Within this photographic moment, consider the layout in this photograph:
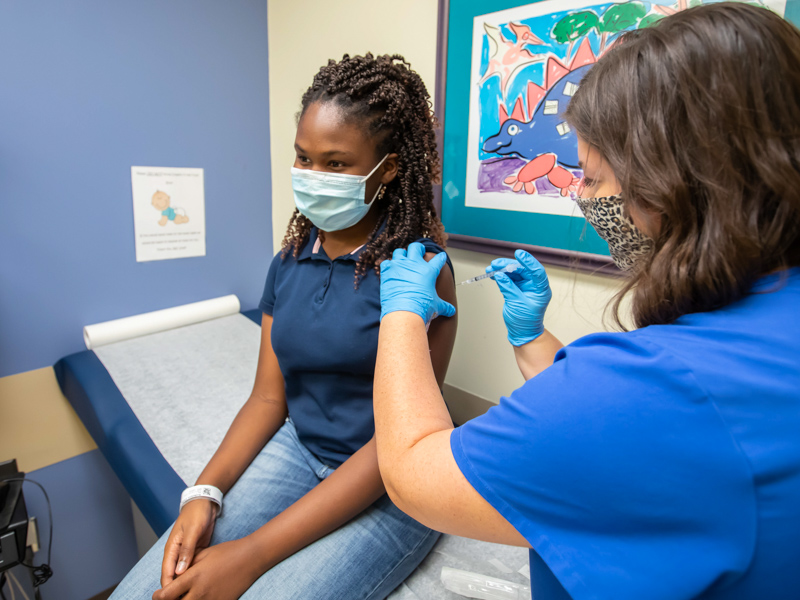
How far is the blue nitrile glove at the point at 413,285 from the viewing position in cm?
75

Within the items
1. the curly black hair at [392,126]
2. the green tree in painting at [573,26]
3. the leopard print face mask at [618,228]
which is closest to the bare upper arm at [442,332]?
the curly black hair at [392,126]

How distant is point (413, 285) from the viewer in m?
0.78

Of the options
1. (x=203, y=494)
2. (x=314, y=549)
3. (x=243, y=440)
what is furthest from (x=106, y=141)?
(x=314, y=549)

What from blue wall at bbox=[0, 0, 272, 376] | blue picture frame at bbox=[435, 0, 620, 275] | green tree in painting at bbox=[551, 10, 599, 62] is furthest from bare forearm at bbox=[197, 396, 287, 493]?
green tree in painting at bbox=[551, 10, 599, 62]

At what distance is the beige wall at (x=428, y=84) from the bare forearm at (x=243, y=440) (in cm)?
59

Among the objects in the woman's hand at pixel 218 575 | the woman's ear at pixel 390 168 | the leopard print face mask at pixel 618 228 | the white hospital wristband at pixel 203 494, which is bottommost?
the woman's hand at pixel 218 575

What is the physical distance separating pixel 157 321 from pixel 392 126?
1.29 meters

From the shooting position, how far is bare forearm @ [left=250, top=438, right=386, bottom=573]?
0.81 metres

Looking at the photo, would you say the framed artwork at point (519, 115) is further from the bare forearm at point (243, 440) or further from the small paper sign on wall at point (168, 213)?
the small paper sign on wall at point (168, 213)

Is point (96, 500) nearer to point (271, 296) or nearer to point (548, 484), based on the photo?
point (271, 296)

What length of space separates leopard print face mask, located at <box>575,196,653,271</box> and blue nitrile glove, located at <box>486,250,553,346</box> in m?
0.27

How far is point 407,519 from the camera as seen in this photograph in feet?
2.99

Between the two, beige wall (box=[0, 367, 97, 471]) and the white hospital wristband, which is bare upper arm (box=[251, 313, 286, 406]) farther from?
beige wall (box=[0, 367, 97, 471])

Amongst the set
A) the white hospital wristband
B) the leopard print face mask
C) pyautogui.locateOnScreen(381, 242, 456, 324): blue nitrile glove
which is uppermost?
the leopard print face mask
